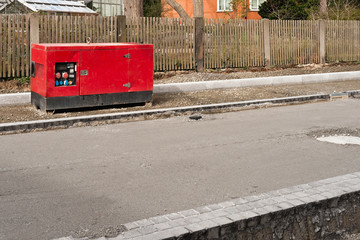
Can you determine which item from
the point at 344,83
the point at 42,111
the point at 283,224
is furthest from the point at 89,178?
the point at 344,83

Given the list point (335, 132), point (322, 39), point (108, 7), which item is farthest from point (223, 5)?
point (335, 132)

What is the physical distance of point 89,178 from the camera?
22.4 ft

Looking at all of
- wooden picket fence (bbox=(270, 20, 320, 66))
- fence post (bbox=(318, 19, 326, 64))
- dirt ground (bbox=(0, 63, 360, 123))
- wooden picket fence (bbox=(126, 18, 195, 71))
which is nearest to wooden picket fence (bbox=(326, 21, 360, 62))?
fence post (bbox=(318, 19, 326, 64))

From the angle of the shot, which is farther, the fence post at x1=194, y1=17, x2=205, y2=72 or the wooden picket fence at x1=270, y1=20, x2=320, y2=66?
the wooden picket fence at x1=270, y1=20, x2=320, y2=66

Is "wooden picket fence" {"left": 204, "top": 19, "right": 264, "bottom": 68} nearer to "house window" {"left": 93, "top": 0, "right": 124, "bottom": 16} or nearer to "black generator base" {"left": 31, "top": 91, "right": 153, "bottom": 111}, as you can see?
"black generator base" {"left": 31, "top": 91, "right": 153, "bottom": 111}

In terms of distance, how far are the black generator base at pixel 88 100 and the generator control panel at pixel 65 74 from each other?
0.98 ft

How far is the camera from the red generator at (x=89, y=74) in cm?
1094

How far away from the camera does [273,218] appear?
4680 millimetres

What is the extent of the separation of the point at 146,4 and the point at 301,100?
94.3 feet

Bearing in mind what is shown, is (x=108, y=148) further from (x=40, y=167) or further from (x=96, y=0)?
(x=96, y=0)

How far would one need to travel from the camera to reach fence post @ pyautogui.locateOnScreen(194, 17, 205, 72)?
17.4 meters

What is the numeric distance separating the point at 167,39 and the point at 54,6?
12.5 m

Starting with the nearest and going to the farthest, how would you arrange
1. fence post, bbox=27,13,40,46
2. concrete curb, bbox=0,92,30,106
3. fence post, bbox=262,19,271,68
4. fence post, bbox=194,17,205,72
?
concrete curb, bbox=0,92,30,106 < fence post, bbox=27,13,40,46 < fence post, bbox=194,17,205,72 < fence post, bbox=262,19,271,68

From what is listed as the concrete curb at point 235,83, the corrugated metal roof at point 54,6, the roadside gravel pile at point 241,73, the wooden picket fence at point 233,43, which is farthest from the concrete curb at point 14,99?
the corrugated metal roof at point 54,6
